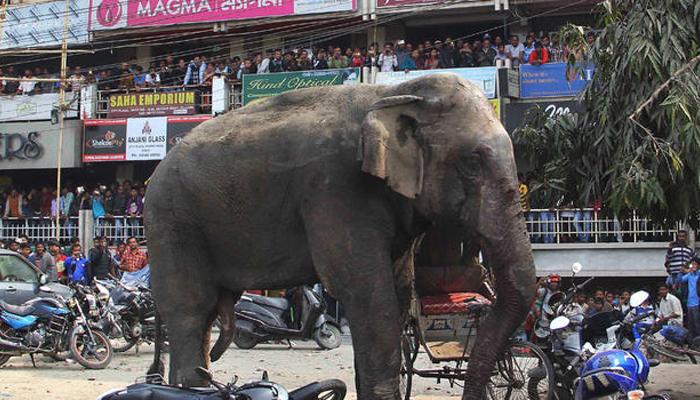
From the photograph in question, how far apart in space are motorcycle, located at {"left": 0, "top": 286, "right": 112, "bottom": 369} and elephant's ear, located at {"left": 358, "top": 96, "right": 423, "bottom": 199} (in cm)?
767

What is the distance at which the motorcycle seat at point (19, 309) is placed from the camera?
11821 millimetres

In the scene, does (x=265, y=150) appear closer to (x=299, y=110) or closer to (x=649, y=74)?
(x=299, y=110)

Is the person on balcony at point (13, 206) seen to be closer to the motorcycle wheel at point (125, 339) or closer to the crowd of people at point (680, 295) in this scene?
the motorcycle wheel at point (125, 339)

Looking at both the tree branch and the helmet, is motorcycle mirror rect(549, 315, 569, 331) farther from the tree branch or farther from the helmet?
the tree branch

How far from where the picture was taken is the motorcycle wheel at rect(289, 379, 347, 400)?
5188mm

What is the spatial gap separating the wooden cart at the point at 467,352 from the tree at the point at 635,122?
1367mm

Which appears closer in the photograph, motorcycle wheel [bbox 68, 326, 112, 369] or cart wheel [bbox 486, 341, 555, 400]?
cart wheel [bbox 486, 341, 555, 400]

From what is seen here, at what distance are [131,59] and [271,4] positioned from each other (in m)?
5.45

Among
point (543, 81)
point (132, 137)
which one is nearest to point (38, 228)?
point (132, 137)

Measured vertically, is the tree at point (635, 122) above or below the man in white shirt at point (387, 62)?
below

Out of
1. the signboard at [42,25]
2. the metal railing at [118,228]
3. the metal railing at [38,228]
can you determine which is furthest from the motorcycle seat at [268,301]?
the signboard at [42,25]

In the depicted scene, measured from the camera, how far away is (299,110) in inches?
223

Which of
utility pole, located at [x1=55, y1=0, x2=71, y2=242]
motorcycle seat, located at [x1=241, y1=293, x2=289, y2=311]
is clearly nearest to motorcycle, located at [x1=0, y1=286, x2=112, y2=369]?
motorcycle seat, located at [x1=241, y1=293, x2=289, y2=311]

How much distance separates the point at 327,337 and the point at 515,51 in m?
10.9
